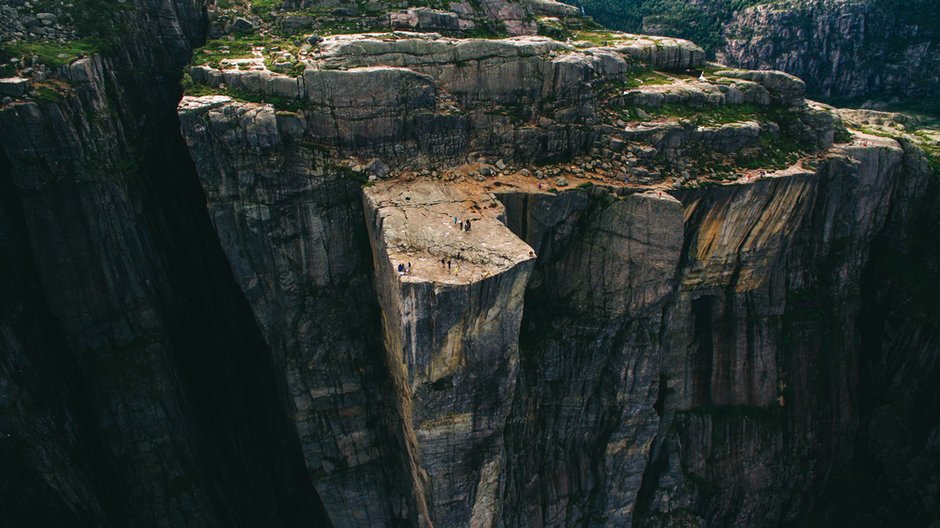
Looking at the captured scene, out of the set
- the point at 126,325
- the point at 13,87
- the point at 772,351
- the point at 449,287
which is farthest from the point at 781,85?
the point at 13,87

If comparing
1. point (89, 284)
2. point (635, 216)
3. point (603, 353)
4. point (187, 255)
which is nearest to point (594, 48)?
point (635, 216)

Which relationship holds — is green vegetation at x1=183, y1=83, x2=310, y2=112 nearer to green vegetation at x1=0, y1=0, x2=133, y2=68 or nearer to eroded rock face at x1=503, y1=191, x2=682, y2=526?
green vegetation at x1=0, y1=0, x2=133, y2=68

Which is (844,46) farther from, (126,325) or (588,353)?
(126,325)

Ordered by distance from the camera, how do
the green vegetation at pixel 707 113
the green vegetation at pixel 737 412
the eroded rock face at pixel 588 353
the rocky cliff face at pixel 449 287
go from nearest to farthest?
the rocky cliff face at pixel 449 287 < the eroded rock face at pixel 588 353 < the green vegetation at pixel 707 113 < the green vegetation at pixel 737 412

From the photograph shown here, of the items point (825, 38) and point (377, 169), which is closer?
point (377, 169)

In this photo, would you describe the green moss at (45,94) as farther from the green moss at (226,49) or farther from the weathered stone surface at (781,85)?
the weathered stone surface at (781,85)

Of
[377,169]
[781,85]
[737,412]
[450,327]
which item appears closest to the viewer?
[450,327]

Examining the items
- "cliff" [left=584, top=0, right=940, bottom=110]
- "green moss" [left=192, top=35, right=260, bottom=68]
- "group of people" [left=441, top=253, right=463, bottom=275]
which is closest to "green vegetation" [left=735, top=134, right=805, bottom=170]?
"group of people" [left=441, top=253, right=463, bottom=275]

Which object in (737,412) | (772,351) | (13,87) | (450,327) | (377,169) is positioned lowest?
(737,412)

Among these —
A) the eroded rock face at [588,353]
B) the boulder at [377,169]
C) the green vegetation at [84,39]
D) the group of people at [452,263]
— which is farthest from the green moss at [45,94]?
the eroded rock face at [588,353]
